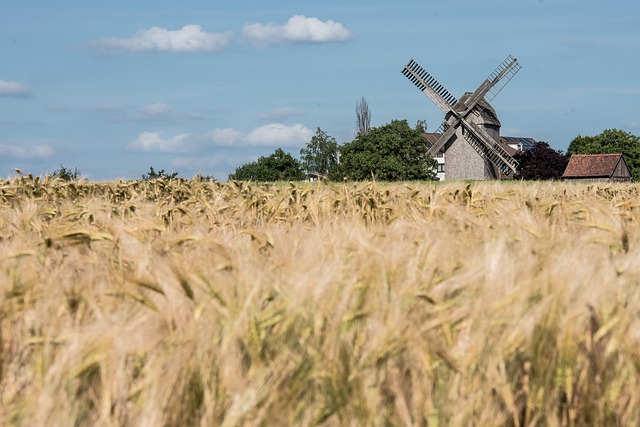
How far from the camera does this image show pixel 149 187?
436 inches

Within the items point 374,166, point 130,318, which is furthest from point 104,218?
point 374,166

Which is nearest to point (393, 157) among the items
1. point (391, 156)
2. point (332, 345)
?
point (391, 156)

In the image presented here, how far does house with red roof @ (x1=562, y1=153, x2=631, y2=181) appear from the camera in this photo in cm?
8919

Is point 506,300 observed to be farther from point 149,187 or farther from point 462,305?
point 149,187

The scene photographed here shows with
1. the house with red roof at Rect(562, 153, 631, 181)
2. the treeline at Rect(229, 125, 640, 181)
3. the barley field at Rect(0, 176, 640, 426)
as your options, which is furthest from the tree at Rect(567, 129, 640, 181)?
the barley field at Rect(0, 176, 640, 426)

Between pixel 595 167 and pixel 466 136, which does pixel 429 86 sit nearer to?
pixel 466 136

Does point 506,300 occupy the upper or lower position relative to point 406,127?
lower

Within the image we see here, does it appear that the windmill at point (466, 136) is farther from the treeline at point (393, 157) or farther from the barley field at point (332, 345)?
the barley field at point (332, 345)

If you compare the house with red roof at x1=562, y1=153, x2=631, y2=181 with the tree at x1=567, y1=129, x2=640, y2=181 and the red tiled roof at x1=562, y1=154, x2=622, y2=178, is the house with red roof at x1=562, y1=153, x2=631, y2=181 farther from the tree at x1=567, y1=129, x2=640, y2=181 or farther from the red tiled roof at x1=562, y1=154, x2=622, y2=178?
the tree at x1=567, y1=129, x2=640, y2=181

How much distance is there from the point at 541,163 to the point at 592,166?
5.69 metres

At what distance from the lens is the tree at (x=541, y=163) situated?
90625mm

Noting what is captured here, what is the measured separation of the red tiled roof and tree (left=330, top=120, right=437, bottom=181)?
64.7 feet

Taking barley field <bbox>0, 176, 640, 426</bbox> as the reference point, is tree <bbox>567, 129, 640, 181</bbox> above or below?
above

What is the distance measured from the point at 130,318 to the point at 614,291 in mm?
1354
